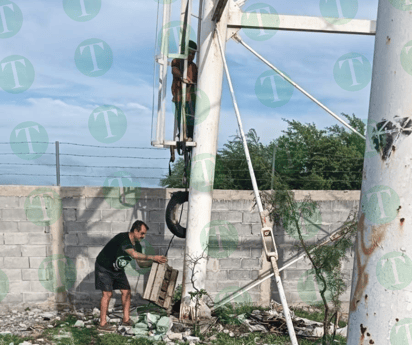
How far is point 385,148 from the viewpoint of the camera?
1891 millimetres

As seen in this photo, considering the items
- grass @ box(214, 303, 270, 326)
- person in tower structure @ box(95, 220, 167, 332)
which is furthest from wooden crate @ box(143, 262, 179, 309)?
grass @ box(214, 303, 270, 326)

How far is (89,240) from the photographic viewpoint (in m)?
7.68

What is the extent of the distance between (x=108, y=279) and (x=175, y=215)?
4.30ft

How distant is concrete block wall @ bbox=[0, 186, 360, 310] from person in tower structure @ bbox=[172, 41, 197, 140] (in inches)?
54.3

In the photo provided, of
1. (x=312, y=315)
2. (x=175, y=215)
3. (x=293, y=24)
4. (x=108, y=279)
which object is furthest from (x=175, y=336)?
(x=293, y=24)

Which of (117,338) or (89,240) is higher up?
(89,240)

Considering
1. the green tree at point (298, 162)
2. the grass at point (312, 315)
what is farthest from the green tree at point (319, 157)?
the grass at point (312, 315)

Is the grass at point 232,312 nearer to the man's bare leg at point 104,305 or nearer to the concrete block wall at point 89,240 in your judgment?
the concrete block wall at point 89,240

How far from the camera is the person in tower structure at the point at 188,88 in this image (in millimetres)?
6773

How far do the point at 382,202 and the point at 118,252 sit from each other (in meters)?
5.22

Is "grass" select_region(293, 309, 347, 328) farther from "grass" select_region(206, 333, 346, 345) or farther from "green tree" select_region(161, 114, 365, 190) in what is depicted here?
"green tree" select_region(161, 114, 365, 190)

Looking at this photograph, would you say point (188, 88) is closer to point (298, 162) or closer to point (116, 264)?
point (116, 264)

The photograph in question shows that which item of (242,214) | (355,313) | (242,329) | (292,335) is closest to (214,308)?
(242,329)

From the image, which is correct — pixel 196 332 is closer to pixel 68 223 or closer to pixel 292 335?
pixel 292 335
